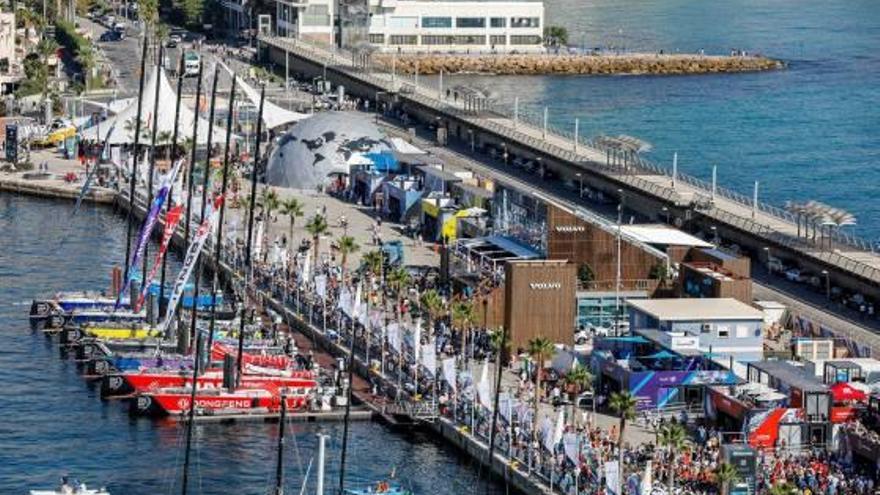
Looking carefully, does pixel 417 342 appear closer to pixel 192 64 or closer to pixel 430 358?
pixel 430 358

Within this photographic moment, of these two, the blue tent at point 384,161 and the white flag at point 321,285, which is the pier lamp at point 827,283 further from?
the blue tent at point 384,161

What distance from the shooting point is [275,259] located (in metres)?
91.2

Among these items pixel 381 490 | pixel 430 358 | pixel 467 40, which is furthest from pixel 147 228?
pixel 467 40

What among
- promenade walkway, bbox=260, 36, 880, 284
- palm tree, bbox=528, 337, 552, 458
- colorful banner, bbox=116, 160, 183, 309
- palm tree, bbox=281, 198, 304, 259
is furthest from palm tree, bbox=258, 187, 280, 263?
palm tree, bbox=528, 337, 552, 458

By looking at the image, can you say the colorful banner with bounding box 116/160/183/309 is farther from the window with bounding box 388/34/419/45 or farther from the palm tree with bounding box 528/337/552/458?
the window with bounding box 388/34/419/45

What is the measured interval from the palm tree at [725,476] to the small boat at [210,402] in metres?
15.9

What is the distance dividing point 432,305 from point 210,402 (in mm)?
8777

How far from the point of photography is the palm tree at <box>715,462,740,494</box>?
5997cm

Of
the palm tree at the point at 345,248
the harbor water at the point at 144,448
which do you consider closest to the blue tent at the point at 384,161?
the palm tree at the point at 345,248

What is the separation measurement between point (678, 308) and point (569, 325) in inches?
Answer: 156

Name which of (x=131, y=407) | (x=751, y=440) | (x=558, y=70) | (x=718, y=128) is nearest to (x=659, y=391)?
(x=751, y=440)

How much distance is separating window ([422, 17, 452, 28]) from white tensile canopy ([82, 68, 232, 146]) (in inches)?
2610

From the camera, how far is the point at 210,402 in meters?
72.4

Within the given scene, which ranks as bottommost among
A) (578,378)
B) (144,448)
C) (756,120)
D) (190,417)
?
(756,120)
